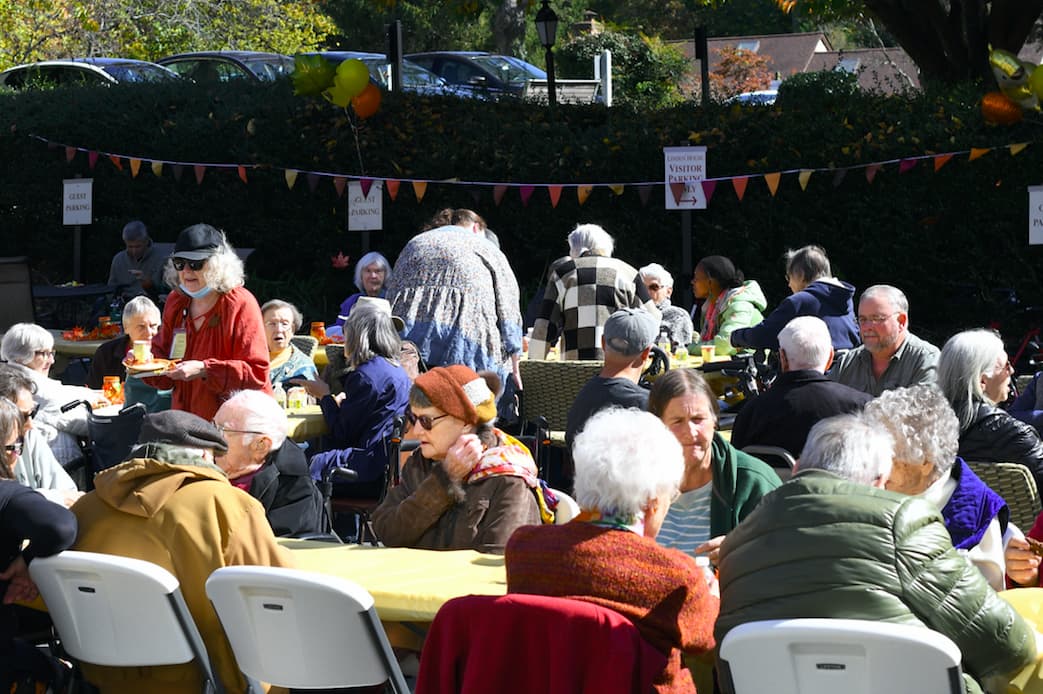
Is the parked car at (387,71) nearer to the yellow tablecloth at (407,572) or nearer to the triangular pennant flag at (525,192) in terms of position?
the triangular pennant flag at (525,192)

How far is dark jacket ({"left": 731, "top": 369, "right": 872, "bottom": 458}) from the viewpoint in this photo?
6.01 metres

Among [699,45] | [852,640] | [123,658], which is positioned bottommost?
[123,658]

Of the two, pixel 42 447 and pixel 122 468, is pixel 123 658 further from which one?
pixel 42 447

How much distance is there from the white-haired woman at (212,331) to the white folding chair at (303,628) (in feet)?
7.12

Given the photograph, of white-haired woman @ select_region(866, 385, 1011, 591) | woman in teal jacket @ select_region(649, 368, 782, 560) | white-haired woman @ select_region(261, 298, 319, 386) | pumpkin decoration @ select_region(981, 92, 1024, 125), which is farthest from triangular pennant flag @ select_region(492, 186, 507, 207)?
white-haired woman @ select_region(866, 385, 1011, 591)

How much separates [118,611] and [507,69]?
20.8m

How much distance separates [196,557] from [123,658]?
36 centimetres

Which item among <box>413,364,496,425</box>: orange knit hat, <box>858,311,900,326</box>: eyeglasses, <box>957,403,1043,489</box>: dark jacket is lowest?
<box>957,403,1043,489</box>: dark jacket

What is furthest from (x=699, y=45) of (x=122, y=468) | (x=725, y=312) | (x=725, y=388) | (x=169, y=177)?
(x=122, y=468)

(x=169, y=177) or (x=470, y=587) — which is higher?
(x=169, y=177)

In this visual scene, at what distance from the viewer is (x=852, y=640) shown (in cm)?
331

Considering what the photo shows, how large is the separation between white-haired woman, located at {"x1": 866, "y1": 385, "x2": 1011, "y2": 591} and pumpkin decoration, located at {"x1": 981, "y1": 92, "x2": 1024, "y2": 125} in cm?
793

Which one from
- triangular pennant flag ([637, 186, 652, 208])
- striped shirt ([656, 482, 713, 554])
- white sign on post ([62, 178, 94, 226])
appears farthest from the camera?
white sign on post ([62, 178, 94, 226])

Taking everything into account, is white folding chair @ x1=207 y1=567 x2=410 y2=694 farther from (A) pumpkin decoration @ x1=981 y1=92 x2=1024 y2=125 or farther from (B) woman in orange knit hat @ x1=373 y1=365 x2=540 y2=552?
(A) pumpkin decoration @ x1=981 y1=92 x2=1024 y2=125
